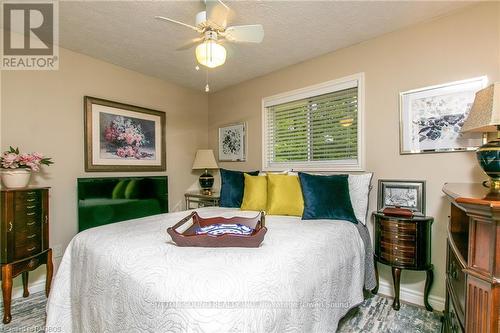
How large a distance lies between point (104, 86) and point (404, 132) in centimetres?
349

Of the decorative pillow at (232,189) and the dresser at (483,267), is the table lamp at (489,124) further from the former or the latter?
the decorative pillow at (232,189)

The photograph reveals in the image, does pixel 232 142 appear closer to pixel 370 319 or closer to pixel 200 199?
pixel 200 199

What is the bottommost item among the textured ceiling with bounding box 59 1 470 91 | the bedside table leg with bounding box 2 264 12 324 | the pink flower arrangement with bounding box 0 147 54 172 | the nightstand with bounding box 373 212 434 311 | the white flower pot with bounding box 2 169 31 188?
the bedside table leg with bounding box 2 264 12 324

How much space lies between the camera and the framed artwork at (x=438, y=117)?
2.10 meters

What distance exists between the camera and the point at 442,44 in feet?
7.35

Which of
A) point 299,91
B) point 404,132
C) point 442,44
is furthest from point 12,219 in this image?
point 442,44

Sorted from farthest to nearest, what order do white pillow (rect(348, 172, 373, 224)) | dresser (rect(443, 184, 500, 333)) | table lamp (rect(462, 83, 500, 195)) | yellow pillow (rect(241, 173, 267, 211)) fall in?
yellow pillow (rect(241, 173, 267, 211)) → white pillow (rect(348, 172, 373, 224)) → table lamp (rect(462, 83, 500, 195)) → dresser (rect(443, 184, 500, 333))

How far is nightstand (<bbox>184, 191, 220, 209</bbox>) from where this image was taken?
361 cm

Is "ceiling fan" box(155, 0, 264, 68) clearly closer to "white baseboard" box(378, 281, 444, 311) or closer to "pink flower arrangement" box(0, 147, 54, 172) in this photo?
"pink flower arrangement" box(0, 147, 54, 172)

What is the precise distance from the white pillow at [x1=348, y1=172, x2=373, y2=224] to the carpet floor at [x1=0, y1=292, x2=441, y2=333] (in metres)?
0.79

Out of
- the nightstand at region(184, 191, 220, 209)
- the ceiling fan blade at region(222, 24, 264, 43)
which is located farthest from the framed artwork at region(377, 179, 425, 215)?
the nightstand at region(184, 191, 220, 209)

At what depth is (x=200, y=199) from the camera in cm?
384

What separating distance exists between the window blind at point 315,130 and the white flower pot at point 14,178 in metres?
2.72

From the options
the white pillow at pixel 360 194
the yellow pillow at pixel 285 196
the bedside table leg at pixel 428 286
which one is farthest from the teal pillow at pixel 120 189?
the bedside table leg at pixel 428 286
